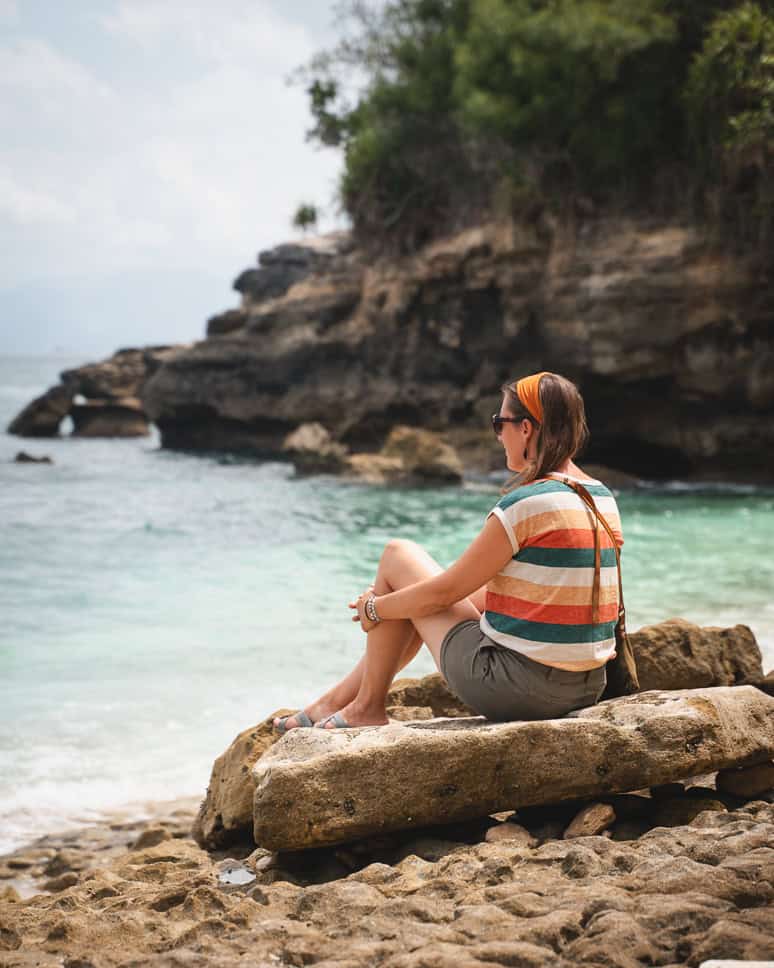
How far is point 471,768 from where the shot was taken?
3.13 metres

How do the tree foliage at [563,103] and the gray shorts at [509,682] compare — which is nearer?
the gray shorts at [509,682]

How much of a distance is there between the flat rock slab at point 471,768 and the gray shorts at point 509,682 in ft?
0.41

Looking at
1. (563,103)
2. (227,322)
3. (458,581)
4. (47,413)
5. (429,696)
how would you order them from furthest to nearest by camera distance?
1. (47,413)
2. (227,322)
3. (563,103)
4. (429,696)
5. (458,581)

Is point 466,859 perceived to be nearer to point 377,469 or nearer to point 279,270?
point 377,469

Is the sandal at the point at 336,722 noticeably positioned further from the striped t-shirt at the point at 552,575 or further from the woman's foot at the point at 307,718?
the striped t-shirt at the point at 552,575

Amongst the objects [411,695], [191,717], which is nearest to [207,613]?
[191,717]

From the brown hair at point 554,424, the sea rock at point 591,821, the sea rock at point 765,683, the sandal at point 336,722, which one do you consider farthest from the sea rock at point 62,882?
the sea rock at point 765,683

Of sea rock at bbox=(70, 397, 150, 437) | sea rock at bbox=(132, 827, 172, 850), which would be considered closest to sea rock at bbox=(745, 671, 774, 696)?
sea rock at bbox=(132, 827, 172, 850)

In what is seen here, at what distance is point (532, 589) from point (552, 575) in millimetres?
87

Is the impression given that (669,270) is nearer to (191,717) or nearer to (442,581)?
(191,717)

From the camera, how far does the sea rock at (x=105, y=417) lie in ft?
127

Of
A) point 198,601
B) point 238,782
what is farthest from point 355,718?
point 198,601

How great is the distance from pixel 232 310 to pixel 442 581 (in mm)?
28581

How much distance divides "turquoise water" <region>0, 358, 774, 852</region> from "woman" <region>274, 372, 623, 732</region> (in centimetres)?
253
